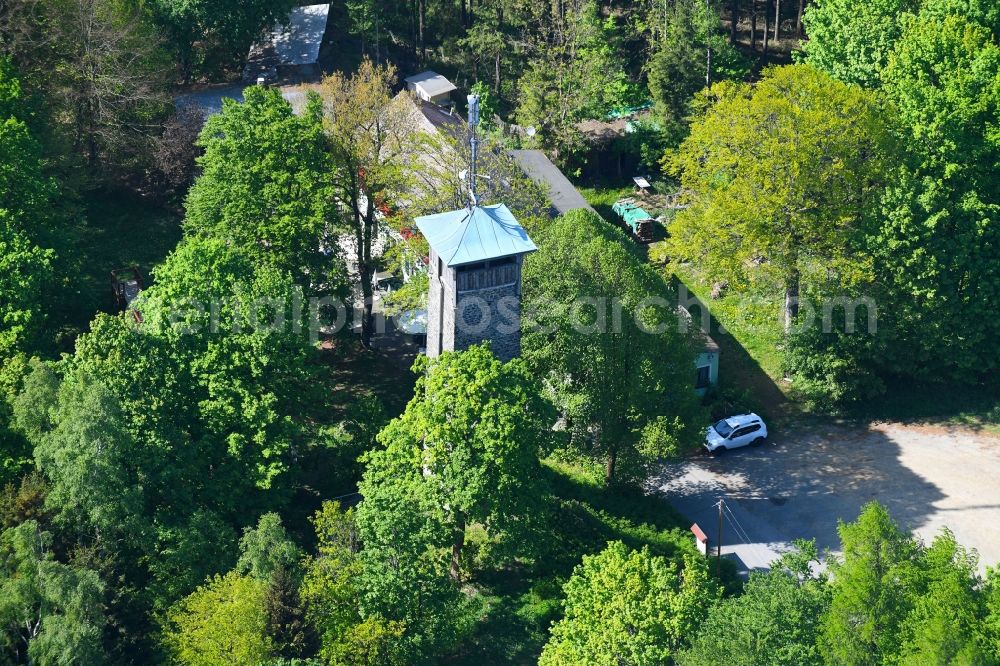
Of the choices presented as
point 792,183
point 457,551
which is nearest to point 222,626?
point 457,551

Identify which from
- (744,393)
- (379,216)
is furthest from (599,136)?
(744,393)

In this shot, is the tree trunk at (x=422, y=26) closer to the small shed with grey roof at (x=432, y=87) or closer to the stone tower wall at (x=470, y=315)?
the small shed with grey roof at (x=432, y=87)

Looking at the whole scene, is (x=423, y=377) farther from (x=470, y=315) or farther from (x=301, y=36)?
(x=301, y=36)

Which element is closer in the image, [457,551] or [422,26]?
[457,551]

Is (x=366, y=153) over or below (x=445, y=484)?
over

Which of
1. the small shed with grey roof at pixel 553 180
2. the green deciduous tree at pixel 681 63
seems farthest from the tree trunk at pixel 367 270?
the green deciduous tree at pixel 681 63

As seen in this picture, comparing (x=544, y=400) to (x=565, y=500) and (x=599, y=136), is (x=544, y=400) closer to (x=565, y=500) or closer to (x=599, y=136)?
(x=565, y=500)
